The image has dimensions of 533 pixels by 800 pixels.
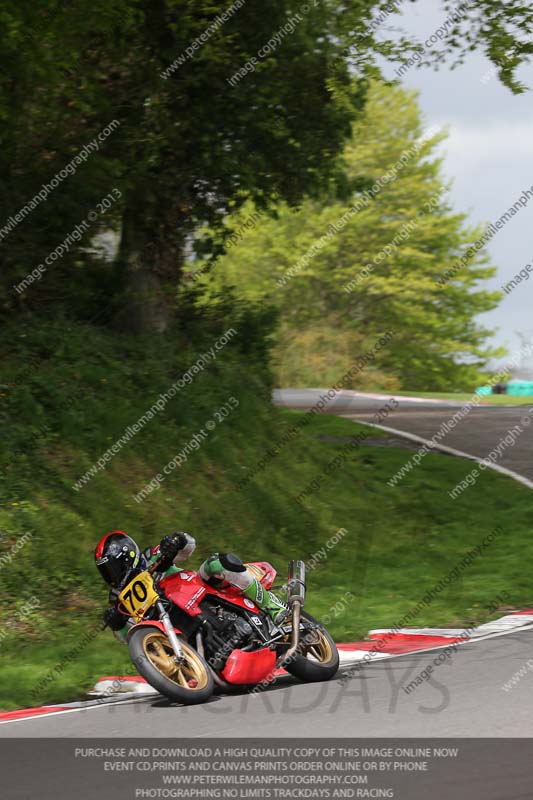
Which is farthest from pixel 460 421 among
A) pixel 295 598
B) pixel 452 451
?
pixel 295 598

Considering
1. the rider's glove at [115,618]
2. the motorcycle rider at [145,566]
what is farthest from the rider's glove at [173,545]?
the rider's glove at [115,618]

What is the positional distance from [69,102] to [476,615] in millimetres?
11147

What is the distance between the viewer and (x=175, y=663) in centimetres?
838

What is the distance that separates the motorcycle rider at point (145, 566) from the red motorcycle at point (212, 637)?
9 cm

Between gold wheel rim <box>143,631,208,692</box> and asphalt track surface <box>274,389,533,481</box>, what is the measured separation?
14.5m

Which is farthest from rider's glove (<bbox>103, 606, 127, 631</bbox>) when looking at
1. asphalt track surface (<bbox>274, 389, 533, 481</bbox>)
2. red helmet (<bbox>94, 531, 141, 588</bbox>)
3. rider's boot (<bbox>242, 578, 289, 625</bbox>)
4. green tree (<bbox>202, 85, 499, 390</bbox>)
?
green tree (<bbox>202, 85, 499, 390</bbox>)

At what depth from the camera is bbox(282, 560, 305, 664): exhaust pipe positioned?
894 cm

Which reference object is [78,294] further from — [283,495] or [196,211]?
[283,495]

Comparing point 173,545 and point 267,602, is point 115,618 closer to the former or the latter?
point 173,545

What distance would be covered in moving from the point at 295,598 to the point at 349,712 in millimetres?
1543

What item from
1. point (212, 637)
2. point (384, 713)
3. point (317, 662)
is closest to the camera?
point (384, 713)

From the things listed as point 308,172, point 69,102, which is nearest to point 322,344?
point 308,172

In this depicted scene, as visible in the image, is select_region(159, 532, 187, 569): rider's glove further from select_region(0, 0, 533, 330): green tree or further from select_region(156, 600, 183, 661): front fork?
select_region(0, 0, 533, 330): green tree
